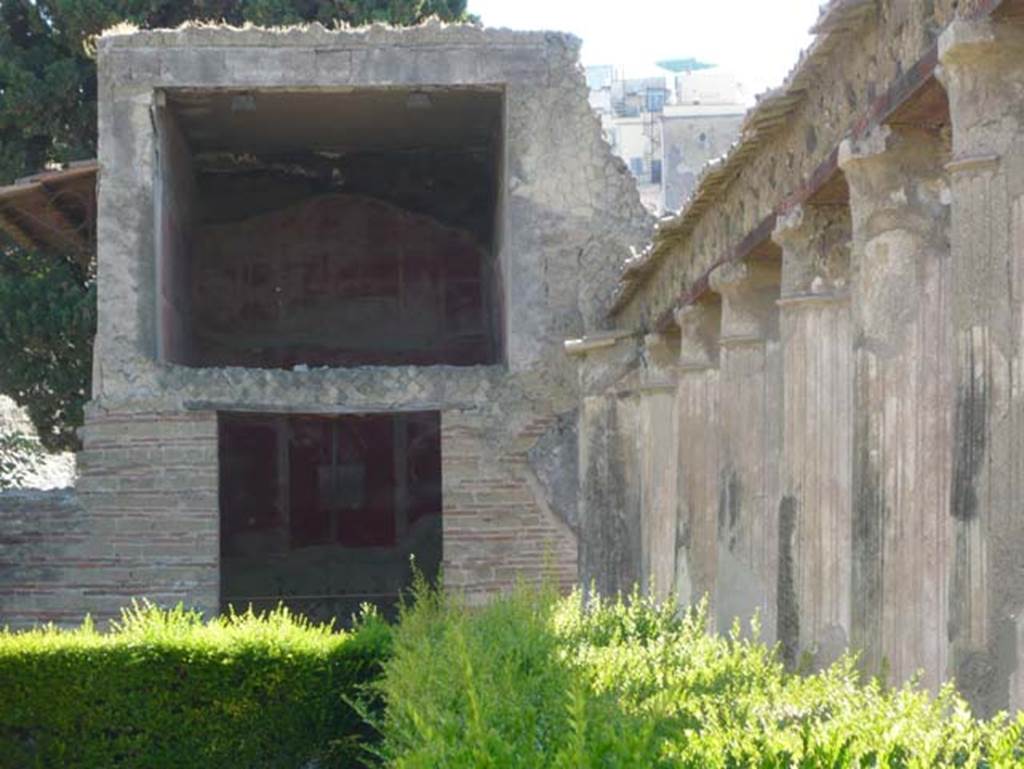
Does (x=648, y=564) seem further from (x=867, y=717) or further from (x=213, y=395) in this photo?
(x=867, y=717)

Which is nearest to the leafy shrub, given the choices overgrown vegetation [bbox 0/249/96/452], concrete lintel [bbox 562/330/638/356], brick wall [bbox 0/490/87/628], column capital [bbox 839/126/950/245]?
column capital [bbox 839/126/950/245]

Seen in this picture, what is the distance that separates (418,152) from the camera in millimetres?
18000

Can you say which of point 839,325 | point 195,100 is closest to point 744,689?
point 839,325

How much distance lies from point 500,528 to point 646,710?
28.6 feet

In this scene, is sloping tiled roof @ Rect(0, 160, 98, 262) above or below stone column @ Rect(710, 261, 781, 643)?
above

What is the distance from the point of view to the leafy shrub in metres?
3.50

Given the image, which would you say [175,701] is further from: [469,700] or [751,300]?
[469,700]

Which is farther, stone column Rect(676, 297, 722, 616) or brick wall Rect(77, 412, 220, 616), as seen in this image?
brick wall Rect(77, 412, 220, 616)

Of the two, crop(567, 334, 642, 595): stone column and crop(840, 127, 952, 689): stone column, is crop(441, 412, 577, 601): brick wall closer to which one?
crop(567, 334, 642, 595): stone column

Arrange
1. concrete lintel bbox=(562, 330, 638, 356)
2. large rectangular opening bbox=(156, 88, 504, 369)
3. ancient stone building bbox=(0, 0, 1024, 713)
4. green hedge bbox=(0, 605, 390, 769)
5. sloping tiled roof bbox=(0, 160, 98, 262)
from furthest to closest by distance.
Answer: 1. large rectangular opening bbox=(156, 88, 504, 369)
2. sloping tiled roof bbox=(0, 160, 98, 262)
3. concrete lintel bbox=(562, 330, 638, 356)
4. green hedge bbox=(0, 605, 390, 769)
5. ancient stone building bbox=(0, 0, 1024, 713)

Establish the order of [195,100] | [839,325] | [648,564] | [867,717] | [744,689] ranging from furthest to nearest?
1. [195,100]
2. [648,564]
3. [839,325]
4. [744,689]
5. [867,717]

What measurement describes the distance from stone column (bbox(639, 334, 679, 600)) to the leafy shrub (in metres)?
3.72

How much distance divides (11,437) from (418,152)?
16.9ft

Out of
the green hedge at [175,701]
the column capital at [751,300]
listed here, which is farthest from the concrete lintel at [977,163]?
the green hedge at [175,701]
